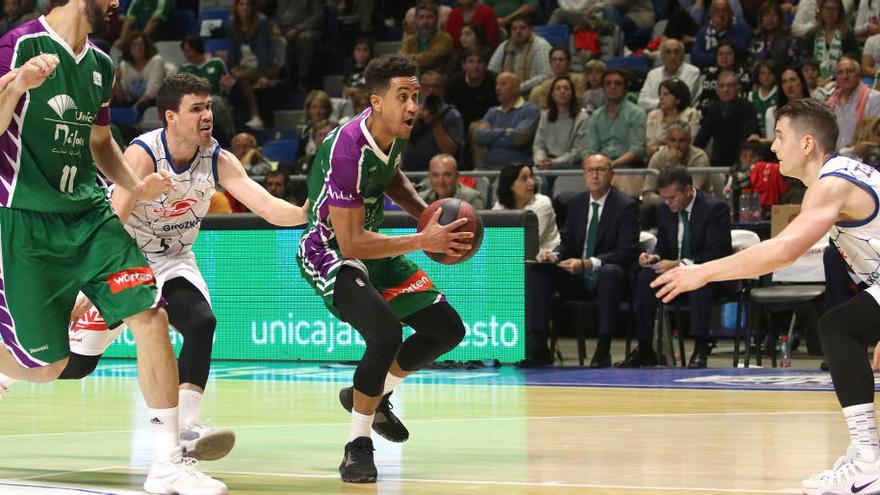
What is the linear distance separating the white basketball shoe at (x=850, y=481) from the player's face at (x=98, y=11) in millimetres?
3192

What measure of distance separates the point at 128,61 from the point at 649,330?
907 centimetres

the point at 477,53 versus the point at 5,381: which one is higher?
the point at 477,53

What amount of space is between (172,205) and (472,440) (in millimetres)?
1916

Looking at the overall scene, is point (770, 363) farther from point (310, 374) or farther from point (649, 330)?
point (310, 374)

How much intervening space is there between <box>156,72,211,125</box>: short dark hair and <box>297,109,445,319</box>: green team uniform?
2.15 ft

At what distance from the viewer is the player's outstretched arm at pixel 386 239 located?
601 centimetres

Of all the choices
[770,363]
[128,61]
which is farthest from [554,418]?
[128,61]

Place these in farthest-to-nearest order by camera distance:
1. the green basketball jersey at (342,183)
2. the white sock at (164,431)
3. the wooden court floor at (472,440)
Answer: the green basketball jersey at (342,183)
the wooden court floor at (472,440)
the white sock at (164,431)

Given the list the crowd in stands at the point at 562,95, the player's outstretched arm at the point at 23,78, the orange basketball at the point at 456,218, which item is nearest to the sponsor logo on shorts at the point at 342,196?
the orange basketball at the point at 456,218

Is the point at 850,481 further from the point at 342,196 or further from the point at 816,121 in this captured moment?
the point at 342,196

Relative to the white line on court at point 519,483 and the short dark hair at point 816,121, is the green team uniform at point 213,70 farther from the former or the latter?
the short dark hair at point 816,121

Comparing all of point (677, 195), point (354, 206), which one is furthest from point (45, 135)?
point (677, 195)

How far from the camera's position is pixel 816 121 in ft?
18.3

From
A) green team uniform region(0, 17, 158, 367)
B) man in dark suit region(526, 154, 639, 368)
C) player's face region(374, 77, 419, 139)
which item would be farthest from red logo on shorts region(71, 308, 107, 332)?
man in dark suit region(526, 154, 639, 368)
